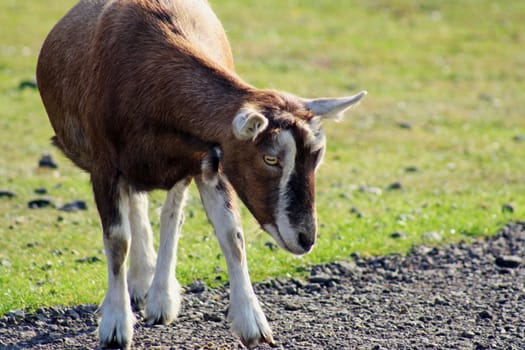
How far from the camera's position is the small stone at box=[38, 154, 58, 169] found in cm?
1465

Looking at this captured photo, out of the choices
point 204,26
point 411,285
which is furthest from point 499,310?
point 204,26

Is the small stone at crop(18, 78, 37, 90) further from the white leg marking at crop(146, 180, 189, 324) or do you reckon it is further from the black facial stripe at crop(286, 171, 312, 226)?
the black facial stripe at crop(286, 171, 312, 226)

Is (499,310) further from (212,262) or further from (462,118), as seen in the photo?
(462,118)

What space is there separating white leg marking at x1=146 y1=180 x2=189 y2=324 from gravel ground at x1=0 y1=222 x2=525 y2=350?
13 cm

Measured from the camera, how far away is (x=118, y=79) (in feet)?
26.1

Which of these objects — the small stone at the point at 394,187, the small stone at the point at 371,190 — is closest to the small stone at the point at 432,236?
the small stone at the point at 371,190

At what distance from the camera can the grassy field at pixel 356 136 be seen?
10.6 m

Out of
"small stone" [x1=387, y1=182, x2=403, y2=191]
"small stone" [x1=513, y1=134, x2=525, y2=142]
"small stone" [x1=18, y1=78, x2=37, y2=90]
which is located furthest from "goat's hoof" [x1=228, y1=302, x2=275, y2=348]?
"small stone" [x1=18, y1=78, x2=37, y2=90]

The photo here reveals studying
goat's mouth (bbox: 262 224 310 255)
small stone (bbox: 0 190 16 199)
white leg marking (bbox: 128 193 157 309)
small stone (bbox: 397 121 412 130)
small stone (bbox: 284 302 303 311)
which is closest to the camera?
goat's mouth (bbox: 262 224 310 255)

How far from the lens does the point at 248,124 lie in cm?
683

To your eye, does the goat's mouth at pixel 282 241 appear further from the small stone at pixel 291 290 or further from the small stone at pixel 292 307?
the small stone at pixel 291 290

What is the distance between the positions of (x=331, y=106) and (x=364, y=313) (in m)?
2.38

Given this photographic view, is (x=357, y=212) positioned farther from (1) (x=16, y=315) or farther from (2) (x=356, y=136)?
(1) (x=16, y=315)

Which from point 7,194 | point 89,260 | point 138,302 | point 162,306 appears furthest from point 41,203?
point 162,306
